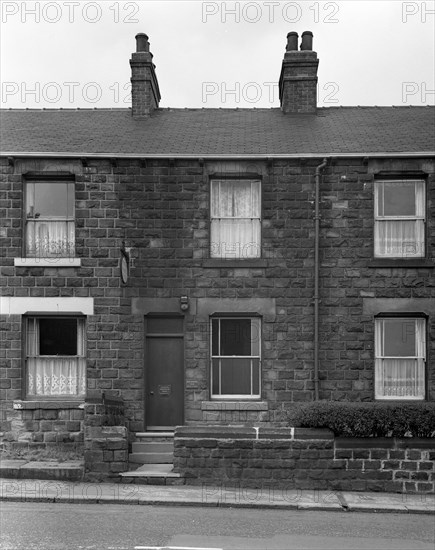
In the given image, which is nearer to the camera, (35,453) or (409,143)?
(35,453)

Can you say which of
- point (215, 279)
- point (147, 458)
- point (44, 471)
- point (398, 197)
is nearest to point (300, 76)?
point (398, 197)

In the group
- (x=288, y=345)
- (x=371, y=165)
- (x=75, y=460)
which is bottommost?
(x=75, y=460)

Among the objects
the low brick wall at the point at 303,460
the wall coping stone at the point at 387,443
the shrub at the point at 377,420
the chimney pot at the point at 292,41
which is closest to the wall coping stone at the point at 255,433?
the low brick wall at the point at 303,460

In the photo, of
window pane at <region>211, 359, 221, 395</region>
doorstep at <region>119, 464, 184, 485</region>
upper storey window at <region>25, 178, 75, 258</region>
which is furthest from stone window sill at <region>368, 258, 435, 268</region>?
upper storey window at <region>25, 178, 75, 258</region>

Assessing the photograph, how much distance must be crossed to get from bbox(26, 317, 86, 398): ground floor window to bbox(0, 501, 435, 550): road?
4.04 m

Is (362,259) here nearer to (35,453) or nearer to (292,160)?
(292,160)

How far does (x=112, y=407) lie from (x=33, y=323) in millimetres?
2906

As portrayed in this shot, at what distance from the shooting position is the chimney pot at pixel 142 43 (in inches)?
706

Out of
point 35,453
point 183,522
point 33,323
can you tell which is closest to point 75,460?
point 35,453

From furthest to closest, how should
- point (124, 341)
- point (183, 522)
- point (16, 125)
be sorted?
point (16, 125) < point (124, 341) < point (183, 522)

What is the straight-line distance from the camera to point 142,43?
1795 cm

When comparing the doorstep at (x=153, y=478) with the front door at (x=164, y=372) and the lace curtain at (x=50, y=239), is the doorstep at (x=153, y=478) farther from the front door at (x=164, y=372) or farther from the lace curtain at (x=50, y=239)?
the lace curtain at (x=50, y=239)

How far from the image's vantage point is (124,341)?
47.8 ft

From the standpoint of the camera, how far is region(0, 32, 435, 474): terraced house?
47.6 feet
